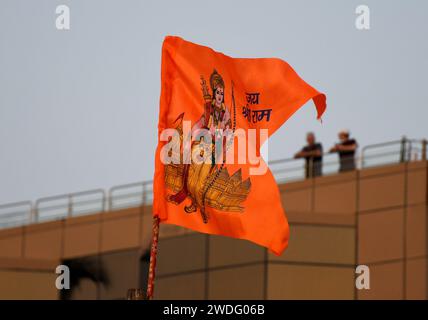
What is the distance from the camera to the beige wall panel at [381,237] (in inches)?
1702

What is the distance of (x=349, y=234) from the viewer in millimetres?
43156

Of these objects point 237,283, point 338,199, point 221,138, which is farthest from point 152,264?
point 338,199

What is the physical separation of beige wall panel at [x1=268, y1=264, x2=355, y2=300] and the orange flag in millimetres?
Result: 19255

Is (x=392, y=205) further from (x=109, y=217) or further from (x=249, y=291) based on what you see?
(x=109, y=217)

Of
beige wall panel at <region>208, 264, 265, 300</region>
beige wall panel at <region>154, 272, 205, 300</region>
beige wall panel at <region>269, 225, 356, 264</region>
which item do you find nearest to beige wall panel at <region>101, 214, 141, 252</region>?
beige wall panel at <region>154, 272, 205, 300</region>

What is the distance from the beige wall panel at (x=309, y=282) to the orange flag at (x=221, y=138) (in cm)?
1926

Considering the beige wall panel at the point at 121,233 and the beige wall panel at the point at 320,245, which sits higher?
the beige wall panel at the point at 121,233

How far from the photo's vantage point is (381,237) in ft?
142

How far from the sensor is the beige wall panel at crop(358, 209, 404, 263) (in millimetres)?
43219

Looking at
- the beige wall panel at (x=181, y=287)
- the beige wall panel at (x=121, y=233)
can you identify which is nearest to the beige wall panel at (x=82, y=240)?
the beige wall panel at (x=121, y=233)

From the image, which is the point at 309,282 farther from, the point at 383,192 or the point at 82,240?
the point at 82,240

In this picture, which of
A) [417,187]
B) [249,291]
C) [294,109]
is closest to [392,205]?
[417,187]

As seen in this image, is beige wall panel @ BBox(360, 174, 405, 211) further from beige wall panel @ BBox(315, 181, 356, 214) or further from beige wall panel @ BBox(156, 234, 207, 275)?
beige wall panel @ BBox(156, 234, 207, 275)

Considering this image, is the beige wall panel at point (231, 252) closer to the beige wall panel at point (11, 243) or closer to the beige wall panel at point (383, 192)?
the beige wall panel at point (383, 192)
